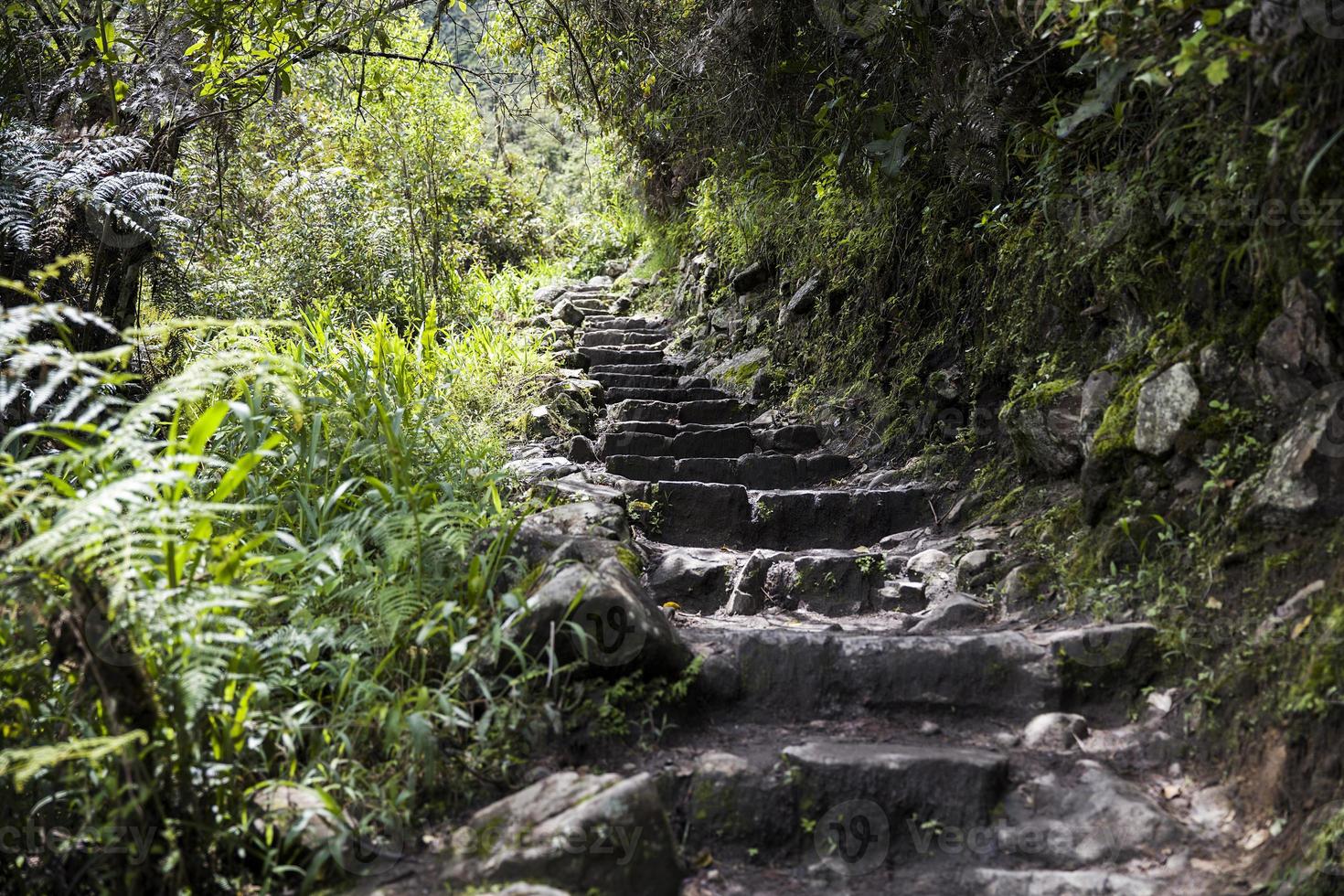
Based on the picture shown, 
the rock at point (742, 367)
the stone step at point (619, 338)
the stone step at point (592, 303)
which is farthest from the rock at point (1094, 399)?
the stone step at point (592, 303)

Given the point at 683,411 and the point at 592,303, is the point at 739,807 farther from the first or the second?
the point at 592,303

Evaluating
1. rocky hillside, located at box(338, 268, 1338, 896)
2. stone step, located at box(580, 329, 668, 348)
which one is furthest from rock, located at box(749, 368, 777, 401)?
stone step, located at box(580, 329, 668, 348)

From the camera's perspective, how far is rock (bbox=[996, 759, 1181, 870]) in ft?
7.49

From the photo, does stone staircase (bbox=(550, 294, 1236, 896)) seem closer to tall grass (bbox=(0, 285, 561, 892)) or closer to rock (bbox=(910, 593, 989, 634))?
rock (bbox=(910, 593, 989, 634))

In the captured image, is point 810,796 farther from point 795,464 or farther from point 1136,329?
point 795,464

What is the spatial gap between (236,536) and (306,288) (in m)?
5.25

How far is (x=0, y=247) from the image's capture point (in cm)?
381

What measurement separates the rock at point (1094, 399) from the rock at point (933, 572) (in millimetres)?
745

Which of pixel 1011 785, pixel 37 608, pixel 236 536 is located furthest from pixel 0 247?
pixel 1011 785

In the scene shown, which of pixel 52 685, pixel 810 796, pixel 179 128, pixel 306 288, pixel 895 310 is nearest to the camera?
pixel 52 685

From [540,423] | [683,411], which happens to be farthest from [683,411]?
[540,423]

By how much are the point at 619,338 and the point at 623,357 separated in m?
0.89

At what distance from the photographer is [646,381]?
24.8 feet

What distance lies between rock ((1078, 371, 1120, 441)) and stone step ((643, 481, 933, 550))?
1075 millimetres
